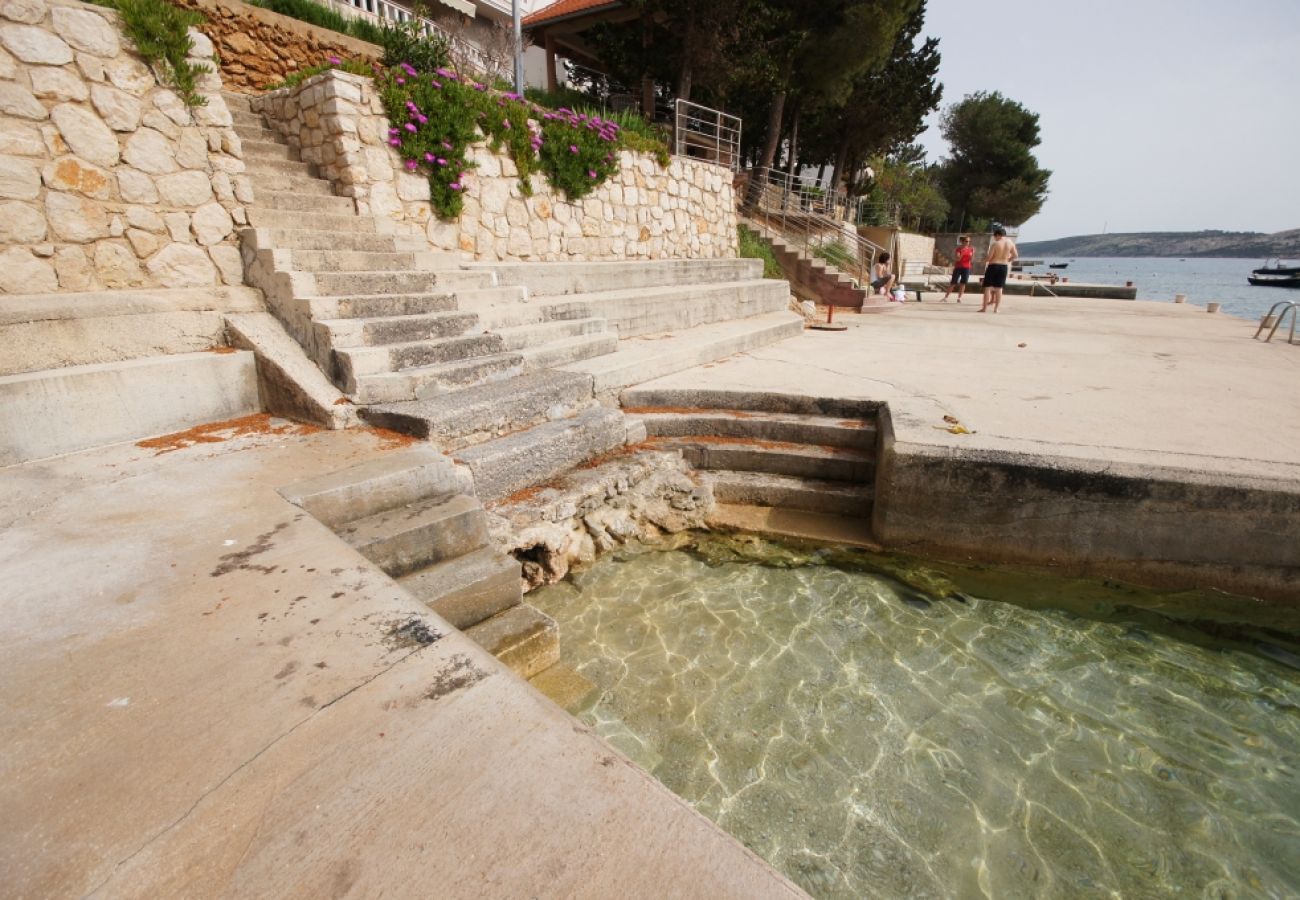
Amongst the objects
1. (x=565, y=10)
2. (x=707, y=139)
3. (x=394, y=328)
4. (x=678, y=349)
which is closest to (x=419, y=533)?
(x=394, y=328)

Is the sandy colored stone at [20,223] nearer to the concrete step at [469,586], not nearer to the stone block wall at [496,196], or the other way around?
the stone block wall at [496,196]

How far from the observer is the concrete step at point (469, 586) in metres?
2.43

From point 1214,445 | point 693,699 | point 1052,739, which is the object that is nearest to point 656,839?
point 693,699

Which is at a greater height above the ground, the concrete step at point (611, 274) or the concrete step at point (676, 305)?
the concrete step at point (611, 274)

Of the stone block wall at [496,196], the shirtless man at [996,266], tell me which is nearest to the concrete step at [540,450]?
the stone block wall at [496,196]

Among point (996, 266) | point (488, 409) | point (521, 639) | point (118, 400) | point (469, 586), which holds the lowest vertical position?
point (521, 639)

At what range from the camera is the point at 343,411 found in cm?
351

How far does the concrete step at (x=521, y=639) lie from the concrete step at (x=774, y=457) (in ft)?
7.26

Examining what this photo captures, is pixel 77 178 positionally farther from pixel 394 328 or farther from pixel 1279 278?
pixel 1279 278

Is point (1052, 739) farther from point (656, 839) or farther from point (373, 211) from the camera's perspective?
point (373, 211)

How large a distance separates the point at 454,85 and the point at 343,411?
14.9ft

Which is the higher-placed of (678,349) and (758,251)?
(758,251)

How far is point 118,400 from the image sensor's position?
3.23 metres

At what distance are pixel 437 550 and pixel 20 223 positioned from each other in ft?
10.3
